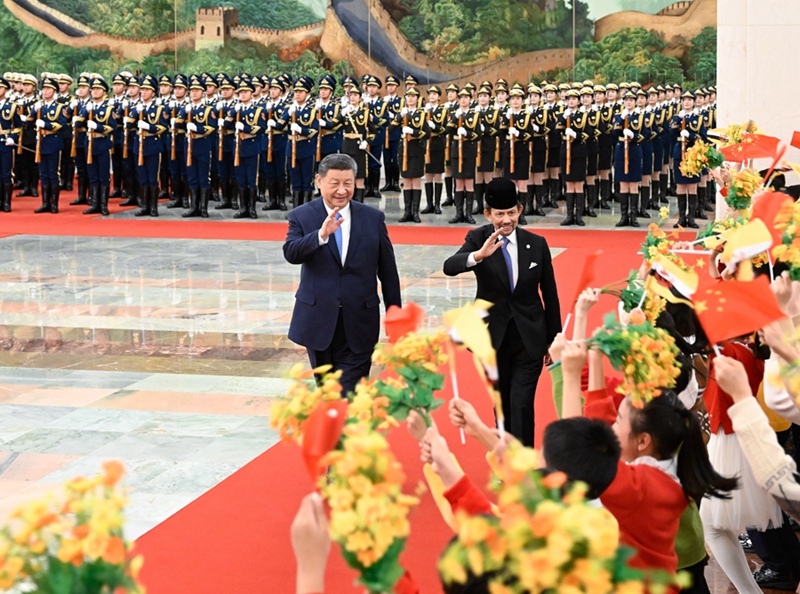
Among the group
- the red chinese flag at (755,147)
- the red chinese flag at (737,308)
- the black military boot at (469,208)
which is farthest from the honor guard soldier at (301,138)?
the red chinese flag at (737,308)

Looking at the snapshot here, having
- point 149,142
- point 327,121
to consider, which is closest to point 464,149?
point 327,121

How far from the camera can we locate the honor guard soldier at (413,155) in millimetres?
17047

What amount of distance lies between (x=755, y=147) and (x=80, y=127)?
13.7 meters

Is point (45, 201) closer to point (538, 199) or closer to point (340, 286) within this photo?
point (538, 199)

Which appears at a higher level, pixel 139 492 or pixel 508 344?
pixel 508 344

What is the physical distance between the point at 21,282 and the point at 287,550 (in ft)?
25.7

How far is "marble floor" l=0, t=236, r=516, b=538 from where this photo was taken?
6262 mm

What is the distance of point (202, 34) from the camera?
87.2 feet

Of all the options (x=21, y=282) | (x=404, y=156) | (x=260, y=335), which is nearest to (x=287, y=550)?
(x=260, y=335)

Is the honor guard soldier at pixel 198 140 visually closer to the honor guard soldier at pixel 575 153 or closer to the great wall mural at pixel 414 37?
the honor guard soldier at pixel 575 153

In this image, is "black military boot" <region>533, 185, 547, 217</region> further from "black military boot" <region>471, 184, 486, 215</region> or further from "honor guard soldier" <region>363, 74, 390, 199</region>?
"honor guard soldier" <region>363, 74, 390, 199</region>

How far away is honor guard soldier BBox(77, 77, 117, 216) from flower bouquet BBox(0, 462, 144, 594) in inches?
638

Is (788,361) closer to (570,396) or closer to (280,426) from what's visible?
(570,396)

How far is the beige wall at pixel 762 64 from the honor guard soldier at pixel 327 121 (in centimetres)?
908
